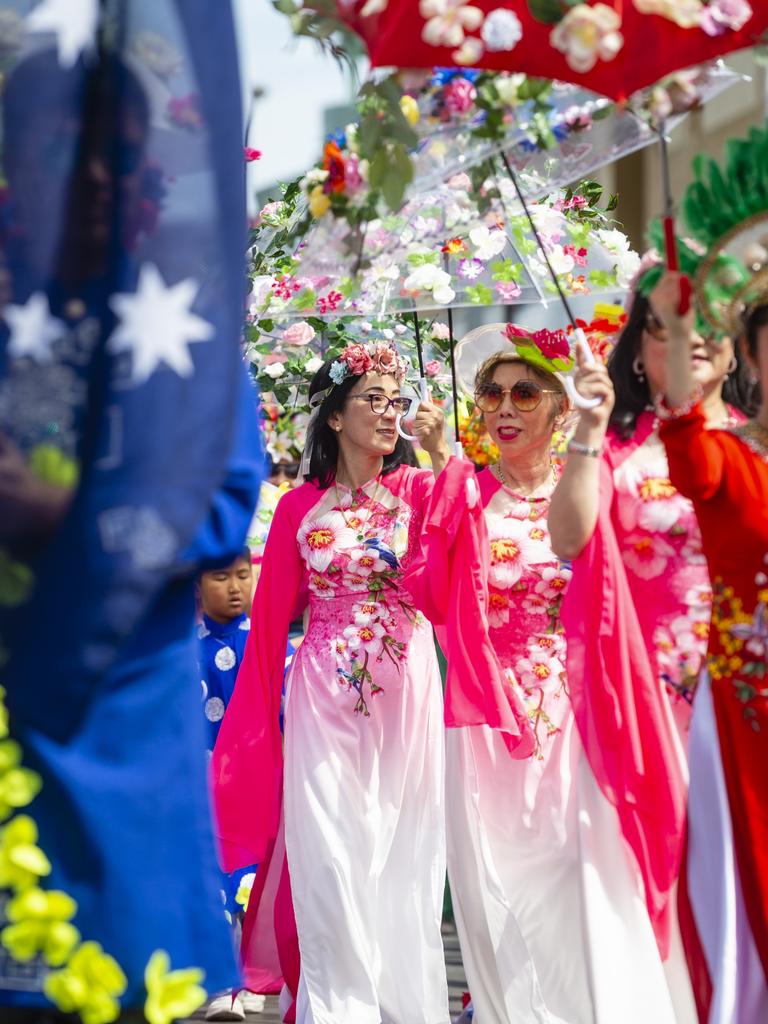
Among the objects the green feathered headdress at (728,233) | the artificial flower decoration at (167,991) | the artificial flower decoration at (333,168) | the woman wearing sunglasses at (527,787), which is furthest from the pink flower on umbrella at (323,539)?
the artificial flower decoration at (167,991)

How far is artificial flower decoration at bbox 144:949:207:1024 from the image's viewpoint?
7.55 feet

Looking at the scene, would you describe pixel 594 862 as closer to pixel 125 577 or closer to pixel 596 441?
pixel 596 441

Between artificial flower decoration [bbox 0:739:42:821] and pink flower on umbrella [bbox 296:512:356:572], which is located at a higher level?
pink flower on umbrella [bbox 296:512:356:572]

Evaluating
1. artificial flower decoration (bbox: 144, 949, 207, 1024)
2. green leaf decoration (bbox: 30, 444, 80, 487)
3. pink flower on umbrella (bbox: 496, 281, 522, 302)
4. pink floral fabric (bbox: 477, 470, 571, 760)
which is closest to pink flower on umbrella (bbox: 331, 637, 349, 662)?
pink floral fabric (bbox: 477, 470, 571, 760)

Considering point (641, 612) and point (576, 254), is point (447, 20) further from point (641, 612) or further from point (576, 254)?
point (576, 254)

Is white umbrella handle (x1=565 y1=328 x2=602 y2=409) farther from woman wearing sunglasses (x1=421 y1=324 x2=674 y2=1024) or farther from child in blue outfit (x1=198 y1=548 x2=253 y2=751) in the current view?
child in blue outfit (x1=198 y1=548 x2=253 y2=751)

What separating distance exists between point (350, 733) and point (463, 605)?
664 millimetres

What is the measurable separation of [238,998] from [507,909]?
1.44 m

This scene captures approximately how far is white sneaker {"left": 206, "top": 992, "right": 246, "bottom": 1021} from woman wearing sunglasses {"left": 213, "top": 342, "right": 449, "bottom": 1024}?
105 millimetres

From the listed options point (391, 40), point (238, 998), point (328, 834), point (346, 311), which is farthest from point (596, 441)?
point (238, 998)

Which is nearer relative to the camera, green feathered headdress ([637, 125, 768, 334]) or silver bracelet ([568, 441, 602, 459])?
green feathered headdress ([637, 125, 768, 334])

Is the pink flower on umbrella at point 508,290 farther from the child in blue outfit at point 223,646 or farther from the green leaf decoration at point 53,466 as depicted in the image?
the green leaf decoration at point 53,466

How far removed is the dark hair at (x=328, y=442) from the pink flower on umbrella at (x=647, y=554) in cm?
164

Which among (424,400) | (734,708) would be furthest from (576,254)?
(734,708)
